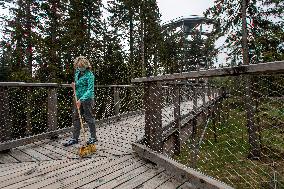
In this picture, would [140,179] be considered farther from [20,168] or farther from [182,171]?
[20,168]

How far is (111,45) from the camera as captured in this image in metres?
25.9

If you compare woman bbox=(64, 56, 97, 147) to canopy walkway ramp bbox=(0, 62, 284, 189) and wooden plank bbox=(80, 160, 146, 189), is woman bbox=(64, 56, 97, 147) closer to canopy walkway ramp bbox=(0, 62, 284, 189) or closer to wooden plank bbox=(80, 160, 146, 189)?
canopy walkway ramp bbox=(0, 62, 284, 189)

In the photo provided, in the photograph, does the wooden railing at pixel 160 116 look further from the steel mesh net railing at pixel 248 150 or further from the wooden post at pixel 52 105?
the wooden post at pixel 52 105

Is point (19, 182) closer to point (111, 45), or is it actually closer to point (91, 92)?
point (91, 92)

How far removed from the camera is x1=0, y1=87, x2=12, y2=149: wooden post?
17.5 ft

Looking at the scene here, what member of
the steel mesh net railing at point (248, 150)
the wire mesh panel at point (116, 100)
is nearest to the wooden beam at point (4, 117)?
the steel mesh net railing at point (248, 150)

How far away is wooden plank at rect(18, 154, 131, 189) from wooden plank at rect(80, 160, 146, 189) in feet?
0.63

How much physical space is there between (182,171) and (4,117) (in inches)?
139

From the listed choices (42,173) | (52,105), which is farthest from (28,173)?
(52,105)

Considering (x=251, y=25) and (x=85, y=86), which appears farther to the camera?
(x=251, y=25)

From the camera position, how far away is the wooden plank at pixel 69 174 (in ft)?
12.3

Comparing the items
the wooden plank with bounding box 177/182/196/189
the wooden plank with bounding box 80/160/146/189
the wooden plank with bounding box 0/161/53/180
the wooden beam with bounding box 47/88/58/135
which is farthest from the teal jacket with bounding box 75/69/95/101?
the wooden plank with bounding box 177/182/196/189

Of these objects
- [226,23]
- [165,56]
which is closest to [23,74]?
[226,23]

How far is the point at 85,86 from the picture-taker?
6051mm
